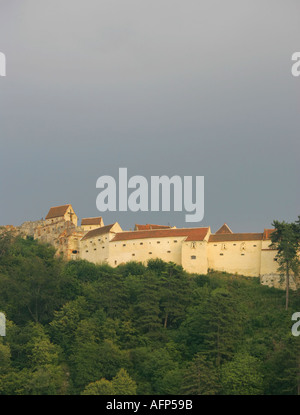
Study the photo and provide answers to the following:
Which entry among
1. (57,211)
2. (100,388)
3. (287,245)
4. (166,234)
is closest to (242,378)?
(100,388)

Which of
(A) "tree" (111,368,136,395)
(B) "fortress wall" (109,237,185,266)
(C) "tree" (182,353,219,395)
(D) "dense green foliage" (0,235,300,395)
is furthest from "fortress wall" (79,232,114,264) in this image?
(C) "tree" (182,353,219,395)

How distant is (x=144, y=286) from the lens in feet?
250

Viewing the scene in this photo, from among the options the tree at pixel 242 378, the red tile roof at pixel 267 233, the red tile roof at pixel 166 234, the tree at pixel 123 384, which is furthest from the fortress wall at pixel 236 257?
the tree at pixel 123 384

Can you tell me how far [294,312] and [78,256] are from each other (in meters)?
28.5

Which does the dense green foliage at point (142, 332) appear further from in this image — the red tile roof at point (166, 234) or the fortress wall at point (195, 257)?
the red tile roof at point (166, 234)

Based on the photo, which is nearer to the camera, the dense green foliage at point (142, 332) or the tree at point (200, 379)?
the tree at point (200, 379)

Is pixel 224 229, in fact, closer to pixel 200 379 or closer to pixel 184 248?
pixel 184 248

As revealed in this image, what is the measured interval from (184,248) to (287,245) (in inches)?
477

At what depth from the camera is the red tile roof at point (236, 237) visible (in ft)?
277

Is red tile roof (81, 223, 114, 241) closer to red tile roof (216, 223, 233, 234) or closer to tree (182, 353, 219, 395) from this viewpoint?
red tile roof (216, 223, 233, 234)

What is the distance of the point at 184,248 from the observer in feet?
279

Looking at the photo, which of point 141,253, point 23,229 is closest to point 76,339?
point 141,253
